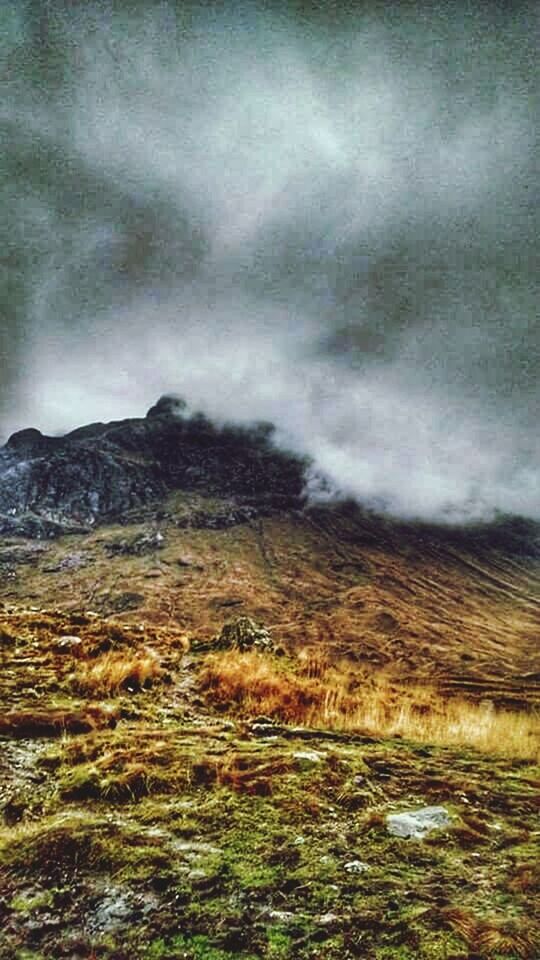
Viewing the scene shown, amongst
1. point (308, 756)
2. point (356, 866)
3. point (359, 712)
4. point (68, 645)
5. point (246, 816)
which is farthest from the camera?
point (68, 645)

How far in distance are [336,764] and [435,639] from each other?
5110 inches

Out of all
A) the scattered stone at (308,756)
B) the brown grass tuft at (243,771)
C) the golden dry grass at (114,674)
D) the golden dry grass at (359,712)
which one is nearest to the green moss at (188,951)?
the brown grass tuft at (243,771)

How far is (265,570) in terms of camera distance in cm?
17562

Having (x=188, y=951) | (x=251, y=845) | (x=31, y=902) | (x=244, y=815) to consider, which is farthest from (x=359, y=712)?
→ (x=188, y=951)

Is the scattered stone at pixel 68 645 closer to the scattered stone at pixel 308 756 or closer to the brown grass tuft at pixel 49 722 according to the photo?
the brown grass tuft at pixel 49 722

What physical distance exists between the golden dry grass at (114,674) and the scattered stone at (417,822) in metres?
5.22

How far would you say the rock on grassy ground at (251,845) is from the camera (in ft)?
8.08

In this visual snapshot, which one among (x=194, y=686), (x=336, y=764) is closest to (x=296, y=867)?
(x=336, y=764)

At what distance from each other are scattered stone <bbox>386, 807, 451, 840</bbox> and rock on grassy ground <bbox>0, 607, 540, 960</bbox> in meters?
0.06

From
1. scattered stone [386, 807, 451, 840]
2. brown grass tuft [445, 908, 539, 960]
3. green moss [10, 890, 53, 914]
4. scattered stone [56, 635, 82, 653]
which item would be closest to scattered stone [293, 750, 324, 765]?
scattered stone [386, 807, 451, 840]

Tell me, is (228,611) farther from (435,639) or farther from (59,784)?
(59,784)

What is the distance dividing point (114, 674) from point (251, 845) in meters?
5.69

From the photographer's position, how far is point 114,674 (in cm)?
852

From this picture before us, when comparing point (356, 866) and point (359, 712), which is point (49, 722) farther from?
point (359, 712)
